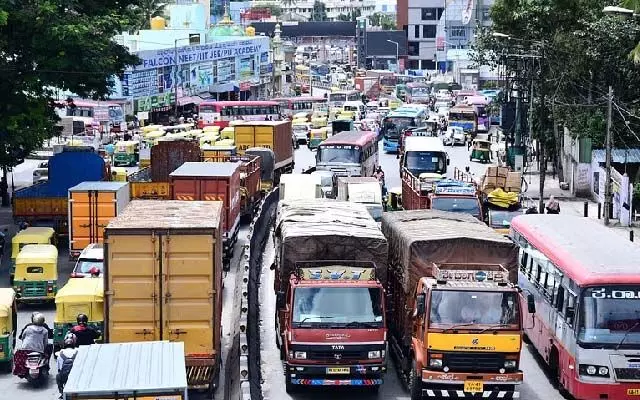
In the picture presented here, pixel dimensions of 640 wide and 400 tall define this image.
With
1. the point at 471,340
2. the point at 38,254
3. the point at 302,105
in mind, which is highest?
the point at 302,105

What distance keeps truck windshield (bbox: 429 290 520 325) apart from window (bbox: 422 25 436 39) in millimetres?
164733

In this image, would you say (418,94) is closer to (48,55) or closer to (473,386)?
(48,55)

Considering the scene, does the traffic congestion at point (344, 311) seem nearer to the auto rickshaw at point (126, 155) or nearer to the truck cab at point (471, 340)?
the truck cab at point (471, 340)

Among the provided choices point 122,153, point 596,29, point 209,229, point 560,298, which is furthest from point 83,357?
point 122,153

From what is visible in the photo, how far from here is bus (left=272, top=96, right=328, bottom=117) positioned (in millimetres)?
104188

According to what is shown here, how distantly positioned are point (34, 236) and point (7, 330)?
1048 cm

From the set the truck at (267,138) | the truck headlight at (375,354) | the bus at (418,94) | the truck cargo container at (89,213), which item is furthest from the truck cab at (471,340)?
the bus at (418,94)

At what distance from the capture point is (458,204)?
3428cm

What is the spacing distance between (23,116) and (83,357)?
25.1 metres

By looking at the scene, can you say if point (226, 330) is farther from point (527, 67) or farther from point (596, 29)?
point (527, 67)

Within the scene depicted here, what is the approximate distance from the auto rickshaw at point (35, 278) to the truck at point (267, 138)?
26414 mm

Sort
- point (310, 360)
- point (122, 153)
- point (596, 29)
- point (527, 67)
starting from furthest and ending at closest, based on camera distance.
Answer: point (122, 153), point (527, 67), point (596, 29), point (310, 360)

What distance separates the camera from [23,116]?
128 ft

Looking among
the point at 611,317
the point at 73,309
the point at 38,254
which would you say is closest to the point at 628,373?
the point at 611,317
